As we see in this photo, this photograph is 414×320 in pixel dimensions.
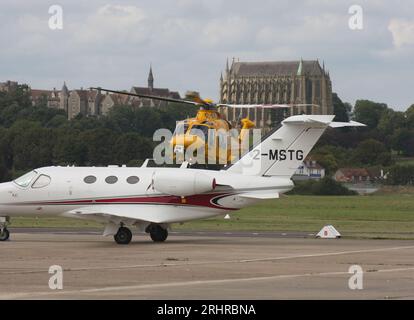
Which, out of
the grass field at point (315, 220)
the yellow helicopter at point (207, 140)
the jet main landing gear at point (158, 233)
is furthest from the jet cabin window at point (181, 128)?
the jet main landing gear at point (158, 233)

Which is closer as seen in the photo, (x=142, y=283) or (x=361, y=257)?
(x=142, y=283)

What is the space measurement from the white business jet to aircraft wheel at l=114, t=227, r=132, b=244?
1cm

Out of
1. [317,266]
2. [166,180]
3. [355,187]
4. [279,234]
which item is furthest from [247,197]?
[355,187]

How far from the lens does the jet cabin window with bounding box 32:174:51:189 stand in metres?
39.5

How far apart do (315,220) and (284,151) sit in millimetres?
19934

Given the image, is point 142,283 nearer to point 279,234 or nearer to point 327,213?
point 279,234

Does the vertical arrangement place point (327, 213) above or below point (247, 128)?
below

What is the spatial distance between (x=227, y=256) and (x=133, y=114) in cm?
13318

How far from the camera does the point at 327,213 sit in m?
66.7

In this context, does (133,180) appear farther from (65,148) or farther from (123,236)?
(65,148)

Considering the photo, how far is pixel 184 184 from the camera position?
3862 cm

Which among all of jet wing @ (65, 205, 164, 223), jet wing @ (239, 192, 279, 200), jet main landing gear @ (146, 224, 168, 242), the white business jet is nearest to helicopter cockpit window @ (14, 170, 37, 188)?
the white business jet

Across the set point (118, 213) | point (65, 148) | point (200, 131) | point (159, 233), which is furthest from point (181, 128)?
point (65, 148)
